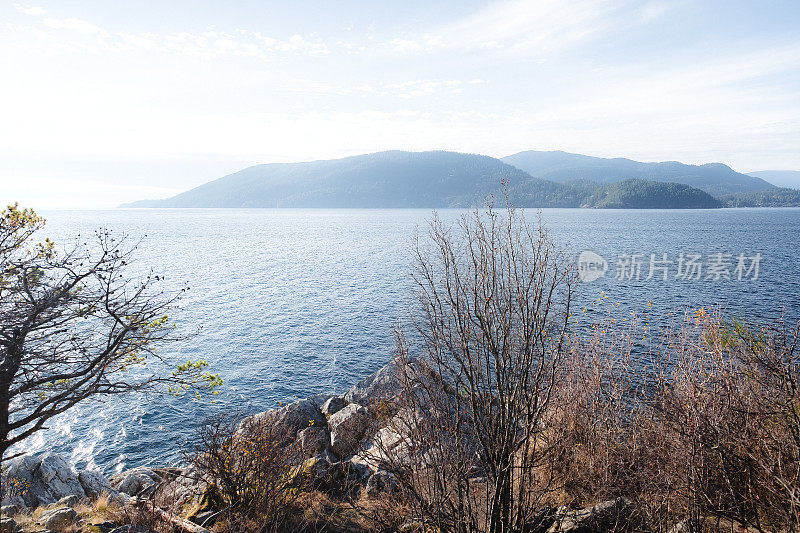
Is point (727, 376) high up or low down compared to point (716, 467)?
up

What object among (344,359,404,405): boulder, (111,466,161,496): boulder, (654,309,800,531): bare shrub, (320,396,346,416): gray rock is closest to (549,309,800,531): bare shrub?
(654,309,800,531): bare shrub

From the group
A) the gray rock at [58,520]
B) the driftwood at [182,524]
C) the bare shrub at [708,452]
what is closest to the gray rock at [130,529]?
the driftwood at [182,524]

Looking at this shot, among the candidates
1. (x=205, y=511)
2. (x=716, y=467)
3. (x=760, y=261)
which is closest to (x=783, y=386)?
(x=716, y=467)

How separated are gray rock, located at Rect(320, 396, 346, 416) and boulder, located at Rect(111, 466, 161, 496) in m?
8.06

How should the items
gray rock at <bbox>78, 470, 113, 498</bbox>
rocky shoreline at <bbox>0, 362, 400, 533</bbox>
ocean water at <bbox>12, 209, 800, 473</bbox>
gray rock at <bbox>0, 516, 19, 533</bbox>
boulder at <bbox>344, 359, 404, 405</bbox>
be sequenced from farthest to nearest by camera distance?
ocean water at <bbox>12, 209, 800, 473</bbox>, boulder at <bbox>344, 359, 404, 405</bbox>, gray rock at <bbox>78, 470, 113, 498</bbox>, rocky shoreline at <bbox>0, 362, 400, 533</bbox>, gray rock at <bbox>0, 516, 19, 533</bbox>

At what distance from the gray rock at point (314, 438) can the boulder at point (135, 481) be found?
622 cm

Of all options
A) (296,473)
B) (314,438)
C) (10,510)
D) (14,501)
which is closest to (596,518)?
(296,473)

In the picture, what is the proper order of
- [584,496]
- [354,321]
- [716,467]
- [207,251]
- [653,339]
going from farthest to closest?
[207,251] → [354,321] → [653,339] → [584,496] → [716,467]

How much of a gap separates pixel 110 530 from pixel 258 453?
3.89m

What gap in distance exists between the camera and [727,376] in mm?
9367

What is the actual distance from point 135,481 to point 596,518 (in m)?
17.9

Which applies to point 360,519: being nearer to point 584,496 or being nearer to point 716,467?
point 584,496

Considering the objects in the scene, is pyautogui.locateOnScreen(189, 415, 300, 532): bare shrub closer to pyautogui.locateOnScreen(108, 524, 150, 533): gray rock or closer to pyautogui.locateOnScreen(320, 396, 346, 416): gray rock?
pyautogui.locateOnScreen(108, 524, 150, 533): gray rock

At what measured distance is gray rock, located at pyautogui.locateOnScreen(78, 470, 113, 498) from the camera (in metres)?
17.2
